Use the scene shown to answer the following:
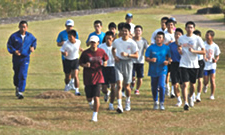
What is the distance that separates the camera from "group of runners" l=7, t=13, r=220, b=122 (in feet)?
38.3

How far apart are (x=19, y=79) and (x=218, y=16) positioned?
4567 cm

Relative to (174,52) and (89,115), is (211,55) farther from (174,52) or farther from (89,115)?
(89,115)

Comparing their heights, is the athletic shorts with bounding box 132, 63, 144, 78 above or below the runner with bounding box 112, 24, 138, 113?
below

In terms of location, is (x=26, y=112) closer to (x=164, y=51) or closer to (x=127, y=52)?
(x=127, y=52)

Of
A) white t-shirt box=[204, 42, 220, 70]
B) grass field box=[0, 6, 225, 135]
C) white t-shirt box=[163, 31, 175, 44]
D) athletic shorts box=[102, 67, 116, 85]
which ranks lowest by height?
grass field box=[0, 6, 225, 135]

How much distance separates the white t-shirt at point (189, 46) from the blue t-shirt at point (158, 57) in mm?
375

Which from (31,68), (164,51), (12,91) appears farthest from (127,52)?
(31,68)

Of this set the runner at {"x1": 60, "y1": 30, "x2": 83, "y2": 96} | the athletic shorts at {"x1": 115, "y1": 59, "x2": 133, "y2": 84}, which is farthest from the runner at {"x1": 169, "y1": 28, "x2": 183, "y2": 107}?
the runner at {"x1": 60, "y1": 30, "x2": 83, "y2": 96}

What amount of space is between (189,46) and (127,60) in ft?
5.12

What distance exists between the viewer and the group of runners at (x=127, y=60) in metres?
11.7

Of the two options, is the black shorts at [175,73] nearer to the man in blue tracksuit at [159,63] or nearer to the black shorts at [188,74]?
the black shorts at [188,74]

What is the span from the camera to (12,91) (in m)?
16.3

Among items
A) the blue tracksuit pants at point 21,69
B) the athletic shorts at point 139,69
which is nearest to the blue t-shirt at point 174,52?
the athletic shorts at point 139,69

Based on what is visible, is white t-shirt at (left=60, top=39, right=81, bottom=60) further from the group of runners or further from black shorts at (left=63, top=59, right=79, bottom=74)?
black shorts at (left=63, top=59, right=79, bottom=74)
